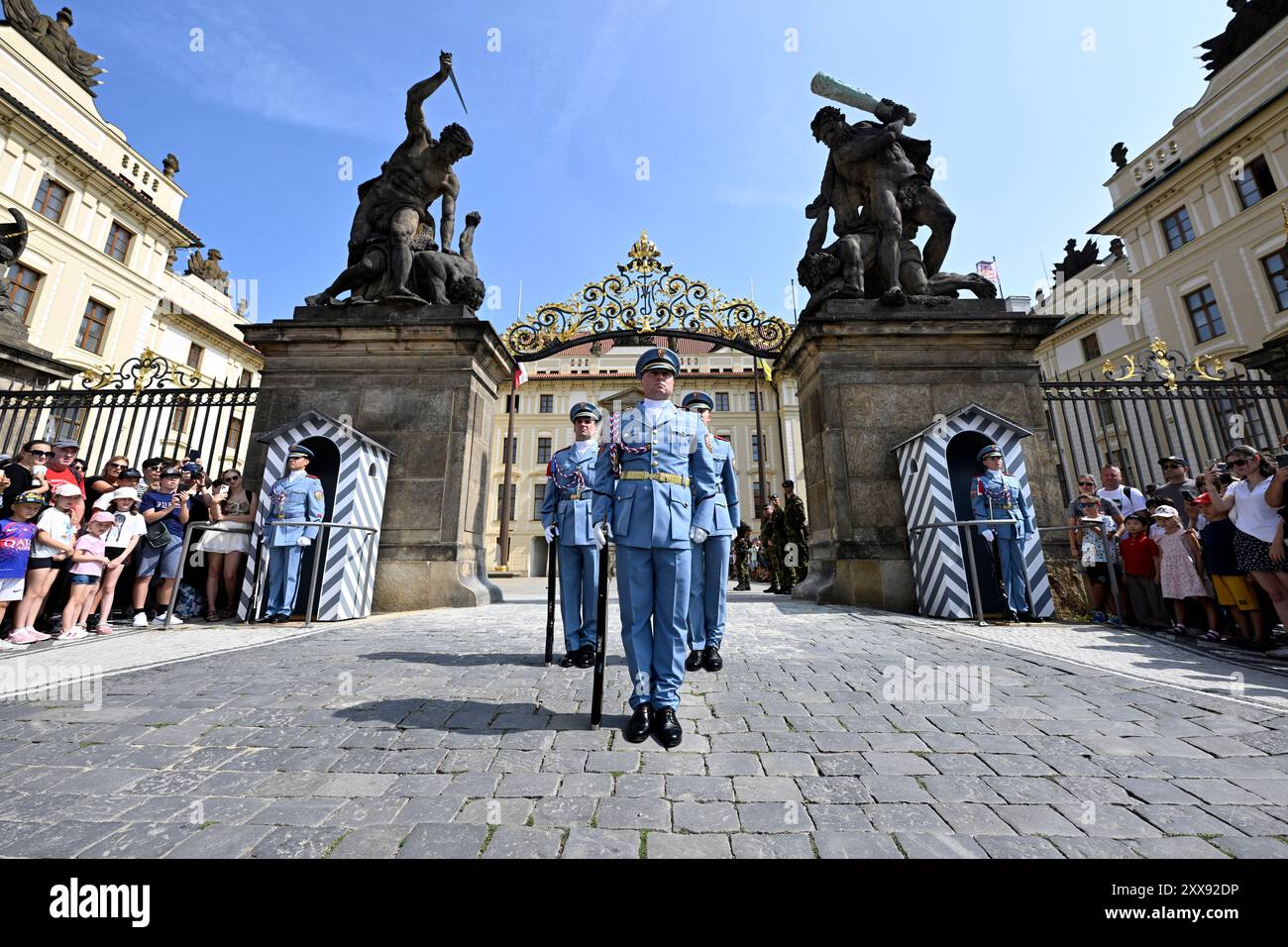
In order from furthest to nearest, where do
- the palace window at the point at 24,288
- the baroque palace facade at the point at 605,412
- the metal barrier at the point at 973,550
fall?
the baroque palace facade at the point at 605,412 < the palace window at the point at 24,288 < the metal barrier at the point at 973,550

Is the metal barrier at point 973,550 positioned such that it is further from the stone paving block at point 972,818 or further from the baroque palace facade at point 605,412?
the baroque palace facade at point 605,412

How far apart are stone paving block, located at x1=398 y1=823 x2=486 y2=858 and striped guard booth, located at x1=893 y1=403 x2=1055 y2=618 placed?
6749 mm

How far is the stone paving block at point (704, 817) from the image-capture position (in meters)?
1.93

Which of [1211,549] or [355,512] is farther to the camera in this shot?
[355,512]

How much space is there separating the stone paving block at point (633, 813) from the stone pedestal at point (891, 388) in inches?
258

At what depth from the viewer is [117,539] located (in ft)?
20.7

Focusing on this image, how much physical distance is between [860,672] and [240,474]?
8573 millimetres

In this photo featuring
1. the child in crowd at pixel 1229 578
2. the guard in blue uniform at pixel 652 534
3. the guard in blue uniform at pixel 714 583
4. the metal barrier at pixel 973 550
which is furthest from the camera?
the metal barrier at pixel 973 550

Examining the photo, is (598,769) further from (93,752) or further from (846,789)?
(93,752)

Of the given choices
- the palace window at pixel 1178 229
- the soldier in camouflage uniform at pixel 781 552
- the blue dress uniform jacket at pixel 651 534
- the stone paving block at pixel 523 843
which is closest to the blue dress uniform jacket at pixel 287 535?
the blue dress uniform jacket at pixel 651 534

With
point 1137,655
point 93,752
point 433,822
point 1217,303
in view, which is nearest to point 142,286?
point 93,752

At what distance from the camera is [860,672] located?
13.6ft

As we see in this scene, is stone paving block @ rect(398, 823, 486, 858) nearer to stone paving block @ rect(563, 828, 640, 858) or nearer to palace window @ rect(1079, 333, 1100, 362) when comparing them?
stone paving block @ rect(563, 828, 640, 858)
